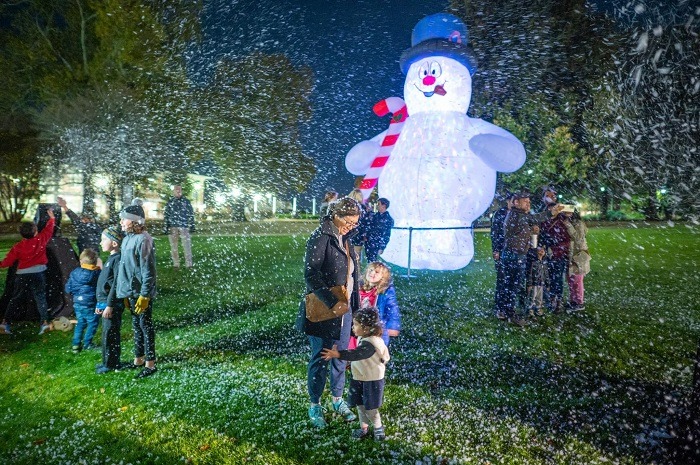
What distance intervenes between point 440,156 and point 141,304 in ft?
23.8

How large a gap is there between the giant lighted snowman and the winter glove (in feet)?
Answer: 22.6

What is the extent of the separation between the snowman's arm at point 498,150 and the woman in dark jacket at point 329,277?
673 centimetres

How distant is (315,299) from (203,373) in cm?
228

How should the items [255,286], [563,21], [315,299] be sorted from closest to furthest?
[315,299], [255,286], [563,21]

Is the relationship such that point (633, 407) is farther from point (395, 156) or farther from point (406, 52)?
point (406, 52)

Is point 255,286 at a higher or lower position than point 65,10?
lower

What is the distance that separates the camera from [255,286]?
10.6 m

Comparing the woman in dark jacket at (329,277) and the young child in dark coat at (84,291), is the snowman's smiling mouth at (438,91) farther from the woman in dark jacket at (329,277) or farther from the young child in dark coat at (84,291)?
the young child in dark coat at (84,291)

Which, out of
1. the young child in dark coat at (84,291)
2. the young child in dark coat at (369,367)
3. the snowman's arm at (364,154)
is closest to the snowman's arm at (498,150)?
the snowman's arm at (364,154)

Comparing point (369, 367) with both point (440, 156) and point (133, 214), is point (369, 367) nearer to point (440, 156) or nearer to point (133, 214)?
point (133, 214)

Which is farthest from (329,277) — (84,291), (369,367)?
(84,291)

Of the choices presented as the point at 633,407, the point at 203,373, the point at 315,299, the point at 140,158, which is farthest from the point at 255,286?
the point at 140,158

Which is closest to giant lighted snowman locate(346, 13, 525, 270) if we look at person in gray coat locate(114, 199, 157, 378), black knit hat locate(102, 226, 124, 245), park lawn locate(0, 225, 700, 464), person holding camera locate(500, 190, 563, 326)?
park lawn locate(0, 225, 700, 464)

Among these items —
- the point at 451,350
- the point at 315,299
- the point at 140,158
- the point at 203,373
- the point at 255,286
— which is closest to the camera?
the point at 315,299
